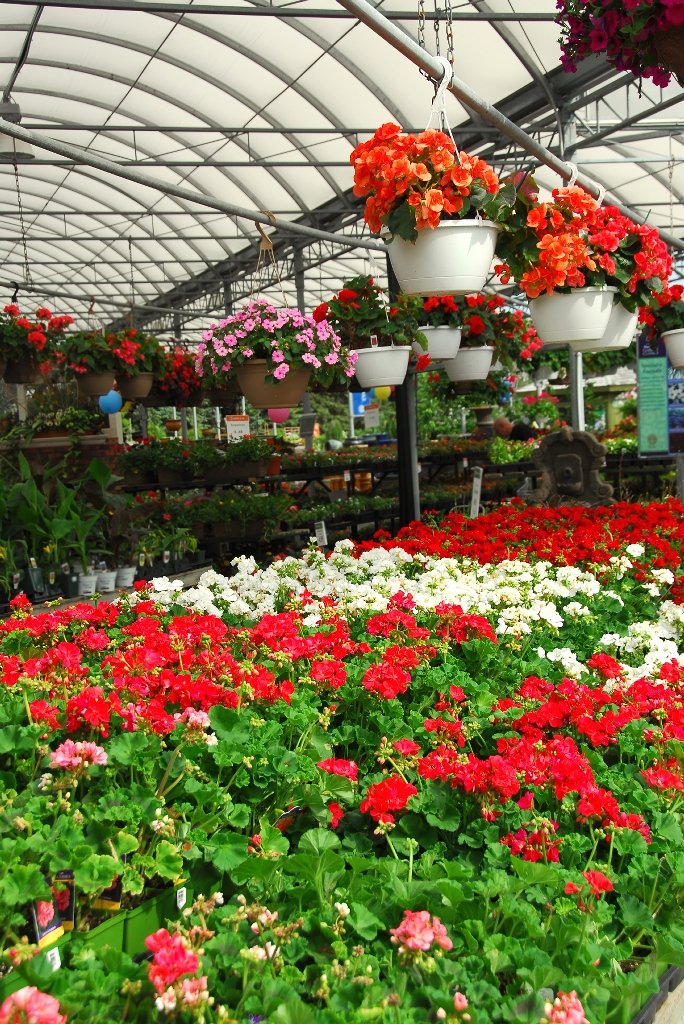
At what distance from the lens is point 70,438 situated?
6270 millimetres

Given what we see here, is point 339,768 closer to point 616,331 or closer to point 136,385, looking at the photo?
point 616,331

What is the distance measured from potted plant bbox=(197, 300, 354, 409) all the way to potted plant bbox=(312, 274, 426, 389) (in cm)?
8

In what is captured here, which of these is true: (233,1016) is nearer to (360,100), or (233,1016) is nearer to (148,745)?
(148,745)

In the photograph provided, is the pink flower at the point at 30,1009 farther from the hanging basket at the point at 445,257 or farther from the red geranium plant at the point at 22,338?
the red geranium plant at the point at 22,338

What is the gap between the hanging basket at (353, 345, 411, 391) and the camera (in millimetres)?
4445

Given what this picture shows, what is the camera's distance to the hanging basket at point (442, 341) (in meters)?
4.91

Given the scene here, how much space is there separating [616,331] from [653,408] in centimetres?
272

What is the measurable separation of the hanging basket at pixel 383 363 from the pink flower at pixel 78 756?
3.27 meters

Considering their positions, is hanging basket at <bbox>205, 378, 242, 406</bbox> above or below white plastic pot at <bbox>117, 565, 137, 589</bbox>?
above

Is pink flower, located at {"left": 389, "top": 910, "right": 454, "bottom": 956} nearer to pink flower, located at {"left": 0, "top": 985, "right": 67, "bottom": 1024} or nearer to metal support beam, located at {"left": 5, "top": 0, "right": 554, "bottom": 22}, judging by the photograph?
pink flower, located at {"left": 0, "top": 985, "right": 67, "bottom": 1024}

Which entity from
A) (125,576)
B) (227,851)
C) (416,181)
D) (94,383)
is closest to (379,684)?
(227,851)

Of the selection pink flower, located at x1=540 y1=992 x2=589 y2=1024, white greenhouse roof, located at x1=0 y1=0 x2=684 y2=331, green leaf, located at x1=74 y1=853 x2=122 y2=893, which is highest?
white greenhouse roof, located at x1=0 y1=0 x2=684 y2=331

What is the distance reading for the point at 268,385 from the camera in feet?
14.8

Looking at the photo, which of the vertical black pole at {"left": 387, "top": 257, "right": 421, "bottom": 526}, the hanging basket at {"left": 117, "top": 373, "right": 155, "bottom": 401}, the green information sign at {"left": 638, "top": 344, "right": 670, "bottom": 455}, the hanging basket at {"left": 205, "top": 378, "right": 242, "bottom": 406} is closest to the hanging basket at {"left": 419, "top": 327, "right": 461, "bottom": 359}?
the vertical black pole at {"left": 387, "top": 257, "right": 421, "bottom": 526}
